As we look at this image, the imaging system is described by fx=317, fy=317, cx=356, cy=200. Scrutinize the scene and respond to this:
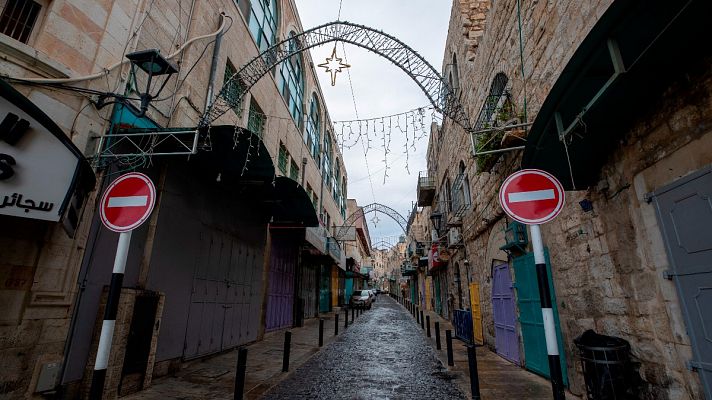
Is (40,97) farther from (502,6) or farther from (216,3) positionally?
(502,6)

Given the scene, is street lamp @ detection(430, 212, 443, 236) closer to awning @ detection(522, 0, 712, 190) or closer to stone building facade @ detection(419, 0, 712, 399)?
stone building facade @ detection(419, 0, 712, 399)

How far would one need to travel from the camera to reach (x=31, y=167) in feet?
12.1

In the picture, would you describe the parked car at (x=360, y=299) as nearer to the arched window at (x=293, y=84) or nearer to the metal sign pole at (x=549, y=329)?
the arched window at (x=293, y=84)

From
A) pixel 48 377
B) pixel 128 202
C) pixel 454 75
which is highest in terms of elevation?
pixel 454 75

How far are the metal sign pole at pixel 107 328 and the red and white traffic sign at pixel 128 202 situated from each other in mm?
163

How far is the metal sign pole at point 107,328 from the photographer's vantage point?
2.98 meters

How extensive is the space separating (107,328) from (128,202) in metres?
1.33

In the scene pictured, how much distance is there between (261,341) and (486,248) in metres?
8.32

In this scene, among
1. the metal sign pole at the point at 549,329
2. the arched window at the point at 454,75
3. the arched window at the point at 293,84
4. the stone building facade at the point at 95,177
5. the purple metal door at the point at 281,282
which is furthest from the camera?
the arched window at the point at 293,84

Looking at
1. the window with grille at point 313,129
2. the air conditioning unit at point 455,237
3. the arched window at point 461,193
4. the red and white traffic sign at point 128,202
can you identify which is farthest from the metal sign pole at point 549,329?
the window with grille at point 313,129

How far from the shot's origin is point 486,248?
966 cm

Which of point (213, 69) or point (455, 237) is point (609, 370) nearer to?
point (213, 69)

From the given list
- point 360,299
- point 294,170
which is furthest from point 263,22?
point 360,299

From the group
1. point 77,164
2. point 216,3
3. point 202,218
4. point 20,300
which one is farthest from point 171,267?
point 216,3
